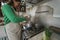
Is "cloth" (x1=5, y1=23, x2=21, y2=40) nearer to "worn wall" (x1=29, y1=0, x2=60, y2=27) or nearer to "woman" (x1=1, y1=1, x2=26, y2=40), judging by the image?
"woman" (x1=1, y1=1, x2=26, y2=40)

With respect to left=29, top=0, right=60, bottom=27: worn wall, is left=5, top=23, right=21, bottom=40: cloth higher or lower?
lower

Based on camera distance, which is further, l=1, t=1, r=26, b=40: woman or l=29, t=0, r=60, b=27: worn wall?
l=1, t=1, r=26, b=40: woman

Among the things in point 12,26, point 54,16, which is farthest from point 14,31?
point 54,16

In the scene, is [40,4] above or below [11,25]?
above

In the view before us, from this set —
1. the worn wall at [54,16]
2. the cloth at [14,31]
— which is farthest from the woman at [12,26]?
the worn wall at [54,16]

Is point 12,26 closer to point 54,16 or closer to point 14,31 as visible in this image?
point 14,31

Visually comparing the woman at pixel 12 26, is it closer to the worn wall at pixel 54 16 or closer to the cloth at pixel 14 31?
the cloth at pixel 14 31

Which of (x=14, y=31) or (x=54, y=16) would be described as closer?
(x=54, y=16)

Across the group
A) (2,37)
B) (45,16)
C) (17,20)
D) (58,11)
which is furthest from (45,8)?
(2,37)

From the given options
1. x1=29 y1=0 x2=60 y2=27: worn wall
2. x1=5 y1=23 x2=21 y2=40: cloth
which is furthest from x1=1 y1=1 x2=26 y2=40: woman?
x1=29 y1=0 x2=60 y2=27: worn wall

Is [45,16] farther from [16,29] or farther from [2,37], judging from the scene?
[2,37]

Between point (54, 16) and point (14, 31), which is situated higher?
point (54, 16)

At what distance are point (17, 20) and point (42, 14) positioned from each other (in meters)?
0.32

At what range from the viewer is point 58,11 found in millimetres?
1150
